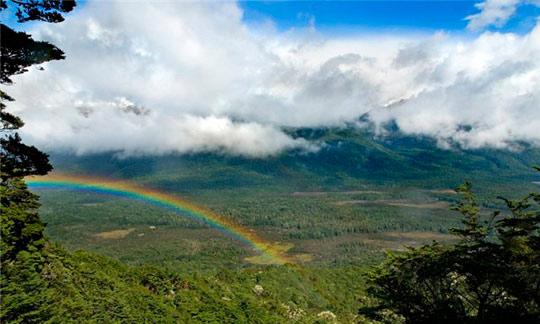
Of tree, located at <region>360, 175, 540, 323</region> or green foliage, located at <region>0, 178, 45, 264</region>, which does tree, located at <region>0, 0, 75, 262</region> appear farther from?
tree, located at <region>360, 175, 540, 323</region>

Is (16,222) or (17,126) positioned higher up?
(17,126)

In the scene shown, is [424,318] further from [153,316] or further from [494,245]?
[153,316]

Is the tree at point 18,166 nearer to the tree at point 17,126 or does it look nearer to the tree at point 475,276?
the tree at point 17,126

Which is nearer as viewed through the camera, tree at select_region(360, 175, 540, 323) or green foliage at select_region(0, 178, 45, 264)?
tree at select_region(360, 175, 540, 323)

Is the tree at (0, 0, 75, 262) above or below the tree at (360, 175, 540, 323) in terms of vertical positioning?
above

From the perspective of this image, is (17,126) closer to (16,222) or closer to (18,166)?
(18,166)

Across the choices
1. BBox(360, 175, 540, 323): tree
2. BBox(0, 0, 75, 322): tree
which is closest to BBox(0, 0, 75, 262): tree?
BBox(0, 0, 75, 322): tree

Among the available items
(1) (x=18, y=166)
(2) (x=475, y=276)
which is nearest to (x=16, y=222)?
(1) (x=18, y=166)

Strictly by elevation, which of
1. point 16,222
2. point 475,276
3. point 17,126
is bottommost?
point 475,276

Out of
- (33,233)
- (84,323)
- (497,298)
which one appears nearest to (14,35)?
(33,233)

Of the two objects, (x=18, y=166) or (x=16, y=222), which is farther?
(x=16, y=222)
